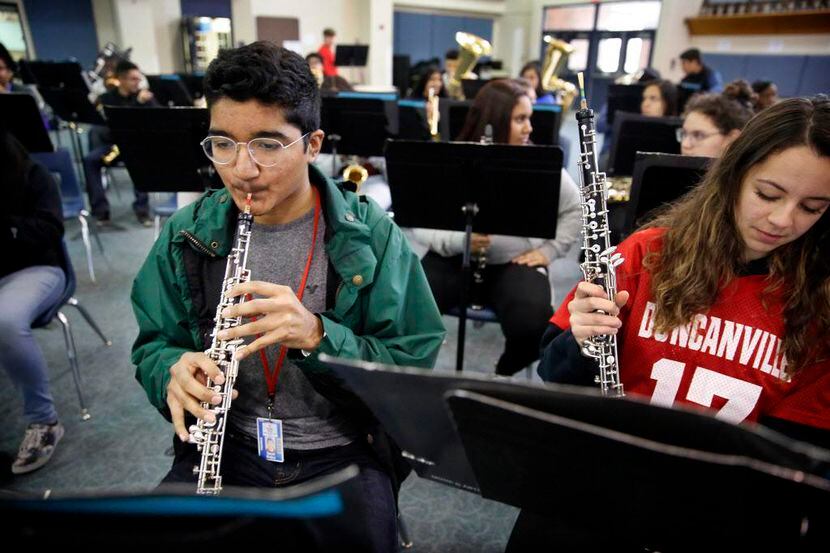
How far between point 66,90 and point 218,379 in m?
5.00

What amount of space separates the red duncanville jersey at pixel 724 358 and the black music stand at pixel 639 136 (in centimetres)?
214

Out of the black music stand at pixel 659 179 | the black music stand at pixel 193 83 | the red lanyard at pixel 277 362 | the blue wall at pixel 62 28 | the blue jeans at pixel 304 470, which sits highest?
the blue wall at pixel 62 28

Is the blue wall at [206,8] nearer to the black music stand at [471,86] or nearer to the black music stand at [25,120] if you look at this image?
the black music stand at [471,86]

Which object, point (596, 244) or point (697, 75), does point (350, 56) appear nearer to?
point (697, 75)

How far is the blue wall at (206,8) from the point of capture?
1063 cm

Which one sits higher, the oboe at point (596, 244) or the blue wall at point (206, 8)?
the blue wall at point (206, 8)

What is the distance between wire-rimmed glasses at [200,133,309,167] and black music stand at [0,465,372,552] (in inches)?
31.7

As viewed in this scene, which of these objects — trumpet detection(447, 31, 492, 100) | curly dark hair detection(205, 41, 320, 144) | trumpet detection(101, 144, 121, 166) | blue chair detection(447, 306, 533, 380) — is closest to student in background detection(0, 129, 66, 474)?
curly dark hair detection(205, 41, 320, 144)

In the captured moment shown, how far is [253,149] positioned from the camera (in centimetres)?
120

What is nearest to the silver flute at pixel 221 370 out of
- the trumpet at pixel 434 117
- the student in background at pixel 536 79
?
the trumpet at pixel 434 117

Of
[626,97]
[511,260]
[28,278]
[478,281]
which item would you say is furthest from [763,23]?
[28,278]

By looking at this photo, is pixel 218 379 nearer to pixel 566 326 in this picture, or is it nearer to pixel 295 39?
pixel 566 326

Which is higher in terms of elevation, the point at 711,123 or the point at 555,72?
the point at 555,72

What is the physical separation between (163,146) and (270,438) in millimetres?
2027
